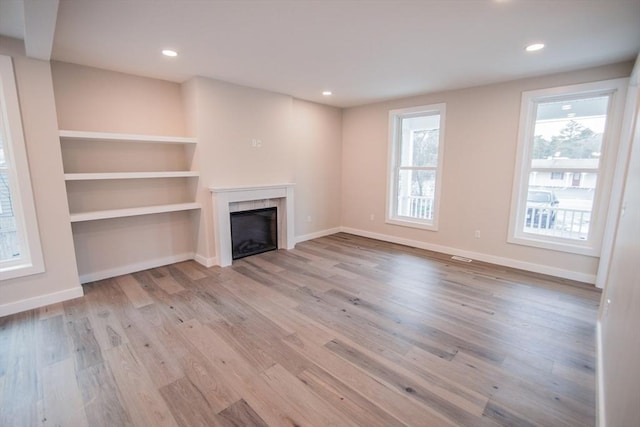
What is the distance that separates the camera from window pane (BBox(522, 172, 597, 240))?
3.57 metres

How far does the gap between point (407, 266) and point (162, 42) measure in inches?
150

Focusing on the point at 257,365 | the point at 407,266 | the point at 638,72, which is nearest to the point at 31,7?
the point at 257,365

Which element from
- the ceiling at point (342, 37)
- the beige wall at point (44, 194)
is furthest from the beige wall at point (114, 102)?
the beige wall at point (44, 194)

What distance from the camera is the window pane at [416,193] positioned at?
5016 millimetres

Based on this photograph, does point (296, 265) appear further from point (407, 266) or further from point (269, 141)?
point (269, 141)

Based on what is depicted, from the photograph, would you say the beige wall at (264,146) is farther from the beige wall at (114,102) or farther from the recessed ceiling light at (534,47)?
the recessed ceiling light at (534,47)

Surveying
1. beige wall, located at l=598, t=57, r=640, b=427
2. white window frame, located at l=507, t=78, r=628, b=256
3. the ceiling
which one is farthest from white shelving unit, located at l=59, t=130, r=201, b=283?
white window frame, located at l=507, t=78, r=628, b=256

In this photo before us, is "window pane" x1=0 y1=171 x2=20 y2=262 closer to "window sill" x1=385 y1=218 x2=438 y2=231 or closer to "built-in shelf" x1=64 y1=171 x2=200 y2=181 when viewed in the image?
"built-in shelf" x1=64 y1=171 x2=200 y2=181

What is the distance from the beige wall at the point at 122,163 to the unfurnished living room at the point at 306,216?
25mm

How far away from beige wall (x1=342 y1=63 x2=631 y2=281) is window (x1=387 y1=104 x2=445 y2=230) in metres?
0.12

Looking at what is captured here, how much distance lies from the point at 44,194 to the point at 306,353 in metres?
2.96

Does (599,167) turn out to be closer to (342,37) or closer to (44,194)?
(342,37)

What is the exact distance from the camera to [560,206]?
3.78 metres

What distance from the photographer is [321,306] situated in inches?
117
